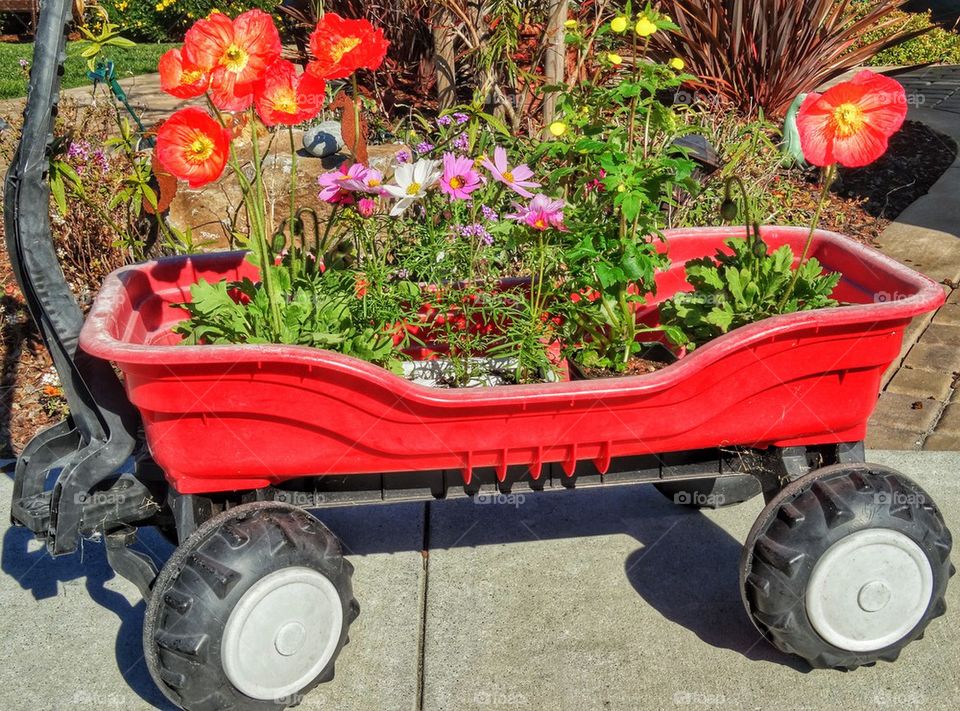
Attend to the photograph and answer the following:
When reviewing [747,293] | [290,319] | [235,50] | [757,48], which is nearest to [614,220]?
[747,293]

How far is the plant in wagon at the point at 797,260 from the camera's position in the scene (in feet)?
5.77

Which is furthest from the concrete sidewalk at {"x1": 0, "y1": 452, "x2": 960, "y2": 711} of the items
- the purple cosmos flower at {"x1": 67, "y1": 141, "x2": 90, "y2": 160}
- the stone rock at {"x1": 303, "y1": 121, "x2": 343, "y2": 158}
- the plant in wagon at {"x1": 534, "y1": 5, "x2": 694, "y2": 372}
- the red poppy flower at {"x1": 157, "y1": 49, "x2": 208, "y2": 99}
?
the stone rock at {"x1": 303, "y1": 121, "x2": 343, "y2": 158}

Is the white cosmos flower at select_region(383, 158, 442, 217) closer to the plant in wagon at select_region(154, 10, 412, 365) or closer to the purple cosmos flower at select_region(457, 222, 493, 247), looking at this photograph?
the plant in wagon at select_region(154, 10, 412, 365)

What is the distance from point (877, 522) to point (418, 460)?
912mm

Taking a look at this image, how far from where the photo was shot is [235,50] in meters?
1.67

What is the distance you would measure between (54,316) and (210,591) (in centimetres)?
60

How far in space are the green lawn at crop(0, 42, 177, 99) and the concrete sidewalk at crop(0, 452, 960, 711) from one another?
15.6ft

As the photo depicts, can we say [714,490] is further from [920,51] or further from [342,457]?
[920,51]

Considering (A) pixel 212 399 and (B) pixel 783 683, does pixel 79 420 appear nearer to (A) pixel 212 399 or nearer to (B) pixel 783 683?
(A) pixel 212 399

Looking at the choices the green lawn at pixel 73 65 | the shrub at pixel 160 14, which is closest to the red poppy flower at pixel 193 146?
the green lawn at pixel 73 65

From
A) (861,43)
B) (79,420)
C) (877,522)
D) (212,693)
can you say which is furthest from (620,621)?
(861,43)

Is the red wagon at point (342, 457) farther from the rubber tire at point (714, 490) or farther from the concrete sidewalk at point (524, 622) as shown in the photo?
the rubber tire at point (714, 490)

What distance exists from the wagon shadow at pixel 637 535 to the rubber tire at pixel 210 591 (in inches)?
29.4

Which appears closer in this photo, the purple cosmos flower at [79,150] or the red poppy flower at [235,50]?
the red poppy flower at [235,50]
